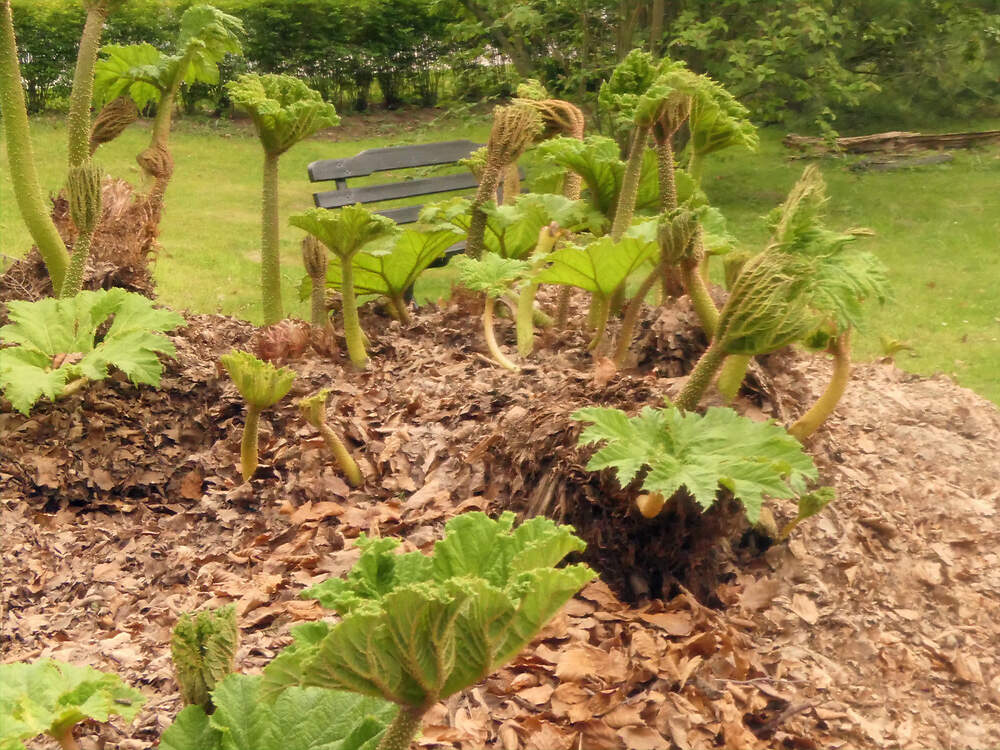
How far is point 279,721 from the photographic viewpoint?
5.20 ft

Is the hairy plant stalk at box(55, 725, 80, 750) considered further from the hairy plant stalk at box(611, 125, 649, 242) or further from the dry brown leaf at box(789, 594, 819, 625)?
the hairy plant stalk at box(611, 125, 649, 242)

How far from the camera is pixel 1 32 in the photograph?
3.31m

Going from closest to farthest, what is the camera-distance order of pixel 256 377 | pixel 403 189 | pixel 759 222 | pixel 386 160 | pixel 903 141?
pixel 256 377
pixel 759 222
pixel 386 160
pixel 403 189
pixel 903 141

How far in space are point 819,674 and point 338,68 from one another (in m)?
12.3

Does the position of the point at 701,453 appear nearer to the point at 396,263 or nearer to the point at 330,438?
the point at 330,438

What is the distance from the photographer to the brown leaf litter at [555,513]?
202cm

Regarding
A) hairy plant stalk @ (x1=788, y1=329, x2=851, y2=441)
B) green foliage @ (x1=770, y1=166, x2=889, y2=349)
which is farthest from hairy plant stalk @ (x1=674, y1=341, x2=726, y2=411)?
hairy plant stalk @ (x1=788, y1=329, x2=851, y2=441)

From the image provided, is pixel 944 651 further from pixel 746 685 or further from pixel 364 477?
pixel 364 477

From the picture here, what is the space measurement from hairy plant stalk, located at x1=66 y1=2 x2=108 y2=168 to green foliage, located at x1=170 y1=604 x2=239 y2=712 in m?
2.41

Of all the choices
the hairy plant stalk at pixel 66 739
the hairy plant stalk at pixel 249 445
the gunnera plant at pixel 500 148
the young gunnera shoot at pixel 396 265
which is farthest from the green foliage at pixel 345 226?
the hairy plant stalk at pixel 66 739

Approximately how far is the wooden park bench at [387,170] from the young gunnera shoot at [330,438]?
9.76ft

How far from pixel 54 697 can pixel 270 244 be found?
2336 mm

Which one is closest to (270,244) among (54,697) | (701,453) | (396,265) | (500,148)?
(396,265)

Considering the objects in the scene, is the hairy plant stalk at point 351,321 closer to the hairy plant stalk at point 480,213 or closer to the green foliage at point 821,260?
the hairy plant stalk at point 480,213
